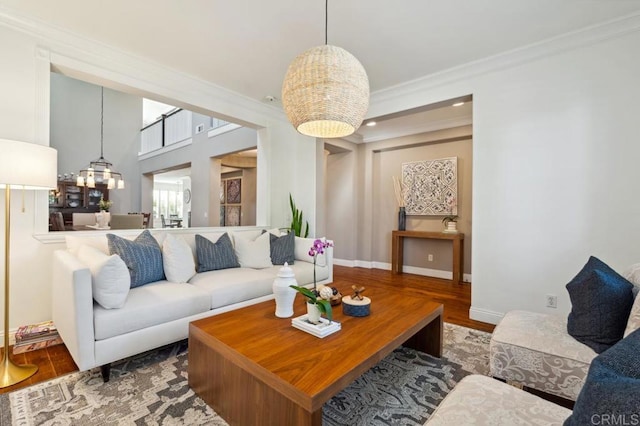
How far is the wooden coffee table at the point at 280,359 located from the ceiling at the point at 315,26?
2.29 metres

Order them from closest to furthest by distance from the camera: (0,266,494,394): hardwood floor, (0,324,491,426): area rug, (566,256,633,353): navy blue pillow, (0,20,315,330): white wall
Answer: (566,256,633,353): navy blue pillow → (0,324,491,426): area rug → (0,266,494,394): hardwood floor → (0,20,315,330): white wall

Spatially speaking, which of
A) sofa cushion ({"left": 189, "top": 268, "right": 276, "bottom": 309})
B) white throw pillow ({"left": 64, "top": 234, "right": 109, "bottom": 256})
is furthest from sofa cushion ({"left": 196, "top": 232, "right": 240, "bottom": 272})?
white throw pillow ({"left": 64, "top": 234, "right": 109, "bottom": 256})

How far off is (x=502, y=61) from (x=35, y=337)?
15.7 ft

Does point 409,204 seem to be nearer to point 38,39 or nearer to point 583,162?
point 583,162

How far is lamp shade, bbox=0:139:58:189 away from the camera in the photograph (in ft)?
6.12

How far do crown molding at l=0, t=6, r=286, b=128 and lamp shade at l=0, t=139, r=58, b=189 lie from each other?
45.6 inches

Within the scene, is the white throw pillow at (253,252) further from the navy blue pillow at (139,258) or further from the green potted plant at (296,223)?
the green potted plant at (296,223)

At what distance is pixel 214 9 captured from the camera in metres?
2.36

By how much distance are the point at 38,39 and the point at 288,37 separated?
6.91 feet

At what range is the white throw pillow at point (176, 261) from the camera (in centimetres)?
258

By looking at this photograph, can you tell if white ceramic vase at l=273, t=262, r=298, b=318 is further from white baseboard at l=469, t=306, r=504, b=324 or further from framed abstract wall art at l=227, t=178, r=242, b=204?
framed abstract wall art at l=227, t=178, r=242, b=204

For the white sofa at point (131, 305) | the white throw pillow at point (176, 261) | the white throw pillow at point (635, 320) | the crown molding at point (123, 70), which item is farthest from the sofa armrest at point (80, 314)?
the white throw pillow at point (635, 320)

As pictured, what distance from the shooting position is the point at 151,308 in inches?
81.7

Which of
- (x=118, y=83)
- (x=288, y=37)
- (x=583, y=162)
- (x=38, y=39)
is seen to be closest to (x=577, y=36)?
(x=583, y=162)
